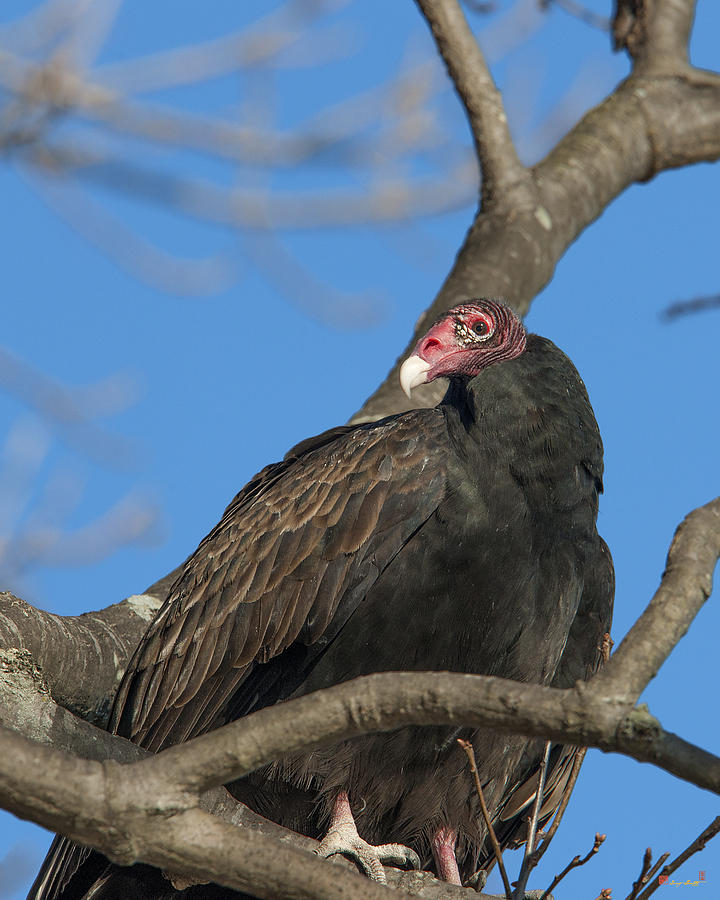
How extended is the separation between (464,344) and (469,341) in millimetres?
29

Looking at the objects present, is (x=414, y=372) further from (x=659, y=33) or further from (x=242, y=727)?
(x=659, y=33)

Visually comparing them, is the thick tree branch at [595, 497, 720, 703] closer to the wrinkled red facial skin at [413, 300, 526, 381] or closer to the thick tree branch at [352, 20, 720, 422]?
the wrinkled red facial skin at [413, 300, 526, 381]

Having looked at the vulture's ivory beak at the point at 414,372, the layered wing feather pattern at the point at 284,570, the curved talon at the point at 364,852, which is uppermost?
the vulture's ivory beak at the point at 414,372

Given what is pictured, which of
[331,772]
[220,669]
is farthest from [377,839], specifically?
[220,669]

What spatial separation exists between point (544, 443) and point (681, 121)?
2699 mm

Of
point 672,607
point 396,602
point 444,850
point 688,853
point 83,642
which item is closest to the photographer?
point 672,607

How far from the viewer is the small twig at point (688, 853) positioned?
2561 millimetres

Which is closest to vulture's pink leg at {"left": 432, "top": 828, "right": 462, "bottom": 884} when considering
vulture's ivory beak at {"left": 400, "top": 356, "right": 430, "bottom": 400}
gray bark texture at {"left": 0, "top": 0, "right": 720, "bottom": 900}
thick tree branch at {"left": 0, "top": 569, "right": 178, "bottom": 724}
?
gray bark texture at {"left": 0, "top": 0, "right": 720, "bottom": 900}

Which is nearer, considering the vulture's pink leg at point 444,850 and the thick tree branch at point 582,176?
the vulture's pink leg at point 444,850

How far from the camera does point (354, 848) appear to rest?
147 inches

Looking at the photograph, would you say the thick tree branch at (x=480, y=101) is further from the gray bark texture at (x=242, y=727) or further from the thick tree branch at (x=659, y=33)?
the thick tree branch at (x=659, y=33)

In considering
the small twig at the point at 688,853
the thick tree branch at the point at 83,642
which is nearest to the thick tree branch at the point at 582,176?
the thick tree branch at the point at 83,642

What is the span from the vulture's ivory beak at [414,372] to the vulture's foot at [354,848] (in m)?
1.49

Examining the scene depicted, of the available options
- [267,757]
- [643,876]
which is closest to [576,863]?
[643,876]
